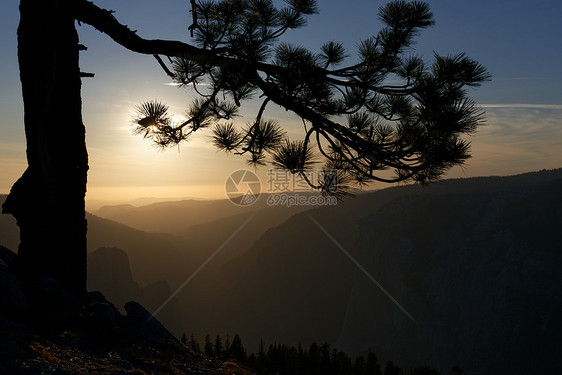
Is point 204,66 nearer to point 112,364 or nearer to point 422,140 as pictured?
point 422,140

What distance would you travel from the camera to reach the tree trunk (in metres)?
5.36

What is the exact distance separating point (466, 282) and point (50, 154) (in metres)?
53.2

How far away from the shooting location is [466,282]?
48562mm

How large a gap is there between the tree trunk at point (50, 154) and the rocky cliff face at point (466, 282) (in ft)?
152

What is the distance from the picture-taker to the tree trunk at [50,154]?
5.36 metres

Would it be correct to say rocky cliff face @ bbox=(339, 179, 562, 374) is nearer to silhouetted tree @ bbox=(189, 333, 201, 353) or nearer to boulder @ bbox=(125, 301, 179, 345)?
silhouetted tree @ bbox=(189, 333, 201, 353)

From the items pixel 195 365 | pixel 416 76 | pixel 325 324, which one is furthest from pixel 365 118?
pixel 325 324

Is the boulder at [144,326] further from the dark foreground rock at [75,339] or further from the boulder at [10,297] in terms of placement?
the boulder at [10,297]

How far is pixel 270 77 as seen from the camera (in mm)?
6250

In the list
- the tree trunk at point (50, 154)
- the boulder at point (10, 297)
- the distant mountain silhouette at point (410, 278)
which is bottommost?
the distant mountain silhouette at point (410, 278)

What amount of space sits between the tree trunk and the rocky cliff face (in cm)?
4641

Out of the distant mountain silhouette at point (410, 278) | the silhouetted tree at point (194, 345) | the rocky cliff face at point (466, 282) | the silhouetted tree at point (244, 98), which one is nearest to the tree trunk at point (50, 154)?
the silhouetted tree at point (244, 98)

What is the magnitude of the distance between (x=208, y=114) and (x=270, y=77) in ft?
5.33

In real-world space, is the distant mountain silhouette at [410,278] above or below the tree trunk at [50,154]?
below
